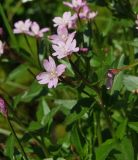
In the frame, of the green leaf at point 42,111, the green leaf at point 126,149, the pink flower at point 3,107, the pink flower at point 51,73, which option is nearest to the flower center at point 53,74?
the pink flower at point 51,73

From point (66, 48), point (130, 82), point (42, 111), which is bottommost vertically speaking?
point (42, 111)

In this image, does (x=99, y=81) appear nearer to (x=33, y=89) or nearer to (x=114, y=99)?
(x=114, y=99)

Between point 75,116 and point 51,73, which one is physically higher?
point 51,73

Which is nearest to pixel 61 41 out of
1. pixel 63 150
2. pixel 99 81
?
pixel 99 81

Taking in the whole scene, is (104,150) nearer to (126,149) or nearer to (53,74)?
(126,149)

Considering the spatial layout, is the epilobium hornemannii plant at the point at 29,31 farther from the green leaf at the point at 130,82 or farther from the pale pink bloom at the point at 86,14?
the green leaf at the point at 130,82

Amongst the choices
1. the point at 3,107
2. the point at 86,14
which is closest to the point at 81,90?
the point at 3,107
